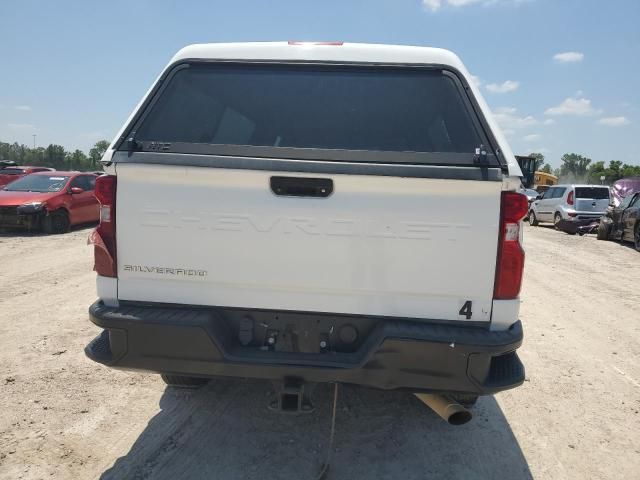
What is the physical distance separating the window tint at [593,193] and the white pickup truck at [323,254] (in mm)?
16951

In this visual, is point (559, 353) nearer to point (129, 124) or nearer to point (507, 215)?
point (507, 215)

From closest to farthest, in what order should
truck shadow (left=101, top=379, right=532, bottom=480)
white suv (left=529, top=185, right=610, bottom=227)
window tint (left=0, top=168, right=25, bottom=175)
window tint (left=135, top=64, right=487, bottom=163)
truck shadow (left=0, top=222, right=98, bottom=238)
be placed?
window tint (left=135, top=64, right=487, bottom=163)
truck shadow (left=101, top=379, right=532, bottom=480)
truck shadow (left=0, top=222, right=98, bottom=238)
white suv (left=529, top=185, right=610, bottom=227)
window tint (left=0, top=168, right=25, bottom=175)

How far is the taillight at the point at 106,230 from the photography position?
249 cm

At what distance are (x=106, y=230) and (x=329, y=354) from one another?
1.37m

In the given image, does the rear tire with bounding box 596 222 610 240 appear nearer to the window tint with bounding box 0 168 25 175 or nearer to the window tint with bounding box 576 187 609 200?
the window tint with bounding box 576 187 609 200

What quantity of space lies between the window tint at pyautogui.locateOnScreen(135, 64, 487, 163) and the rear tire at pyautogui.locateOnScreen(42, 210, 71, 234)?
11316 mm

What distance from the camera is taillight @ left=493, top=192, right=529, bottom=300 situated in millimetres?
2332

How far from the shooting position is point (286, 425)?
10.7 ft

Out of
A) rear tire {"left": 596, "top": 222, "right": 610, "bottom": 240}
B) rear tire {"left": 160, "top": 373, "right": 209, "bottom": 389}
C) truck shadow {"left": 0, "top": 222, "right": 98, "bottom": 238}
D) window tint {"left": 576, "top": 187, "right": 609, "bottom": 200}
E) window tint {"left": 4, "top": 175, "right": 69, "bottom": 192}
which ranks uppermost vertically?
window tint {"left": 576, "top": 187, "right": 609, "bottom": 200}

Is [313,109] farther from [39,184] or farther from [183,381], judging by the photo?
[39,184]

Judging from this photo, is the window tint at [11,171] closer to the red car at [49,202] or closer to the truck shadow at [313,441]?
the red car at [49,202]

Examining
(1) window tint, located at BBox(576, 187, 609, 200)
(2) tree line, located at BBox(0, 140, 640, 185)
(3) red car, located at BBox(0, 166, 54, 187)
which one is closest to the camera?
(1) window tint, located at BBox(576, 187, 609, 200)

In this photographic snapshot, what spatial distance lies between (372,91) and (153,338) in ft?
6.06

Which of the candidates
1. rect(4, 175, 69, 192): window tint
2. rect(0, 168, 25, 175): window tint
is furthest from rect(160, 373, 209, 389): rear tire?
rect(0, 168, 25, 175): window tint
